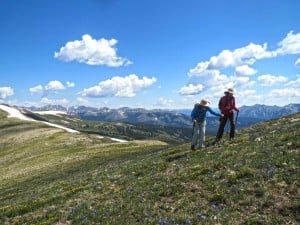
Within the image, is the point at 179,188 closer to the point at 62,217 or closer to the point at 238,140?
the point at 62,217

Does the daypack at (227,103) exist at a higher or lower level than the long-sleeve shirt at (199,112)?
higher

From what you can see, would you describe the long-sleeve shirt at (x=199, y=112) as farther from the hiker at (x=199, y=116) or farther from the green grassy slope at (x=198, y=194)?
the green grassy slope at (x=198, y=194)

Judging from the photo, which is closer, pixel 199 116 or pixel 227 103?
pixel 199 116

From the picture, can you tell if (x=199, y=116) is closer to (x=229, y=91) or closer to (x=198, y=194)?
(x=229, y=91)

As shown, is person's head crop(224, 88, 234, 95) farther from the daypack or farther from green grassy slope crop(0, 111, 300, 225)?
green grassy slope crop(0, 111, 300, 225)

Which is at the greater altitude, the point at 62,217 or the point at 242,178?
the point at 242,178

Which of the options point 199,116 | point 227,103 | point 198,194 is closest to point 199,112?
point 199,116

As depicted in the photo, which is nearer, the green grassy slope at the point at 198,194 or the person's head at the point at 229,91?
the green grassy slope at the point at 198,194

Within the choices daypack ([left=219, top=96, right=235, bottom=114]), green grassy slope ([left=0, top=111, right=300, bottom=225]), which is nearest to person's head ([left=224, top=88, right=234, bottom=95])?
daypack ([left=219, top=96, right=235, bottom=114])

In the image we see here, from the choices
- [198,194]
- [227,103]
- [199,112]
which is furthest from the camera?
[227,103]

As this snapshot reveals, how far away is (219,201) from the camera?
1855 centimetres

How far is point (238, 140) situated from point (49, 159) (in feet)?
166

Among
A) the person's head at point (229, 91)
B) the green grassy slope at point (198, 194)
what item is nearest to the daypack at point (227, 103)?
the person's head at point (229, 91)

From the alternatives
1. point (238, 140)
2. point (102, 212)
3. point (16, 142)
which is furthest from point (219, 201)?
point (16, 142)
